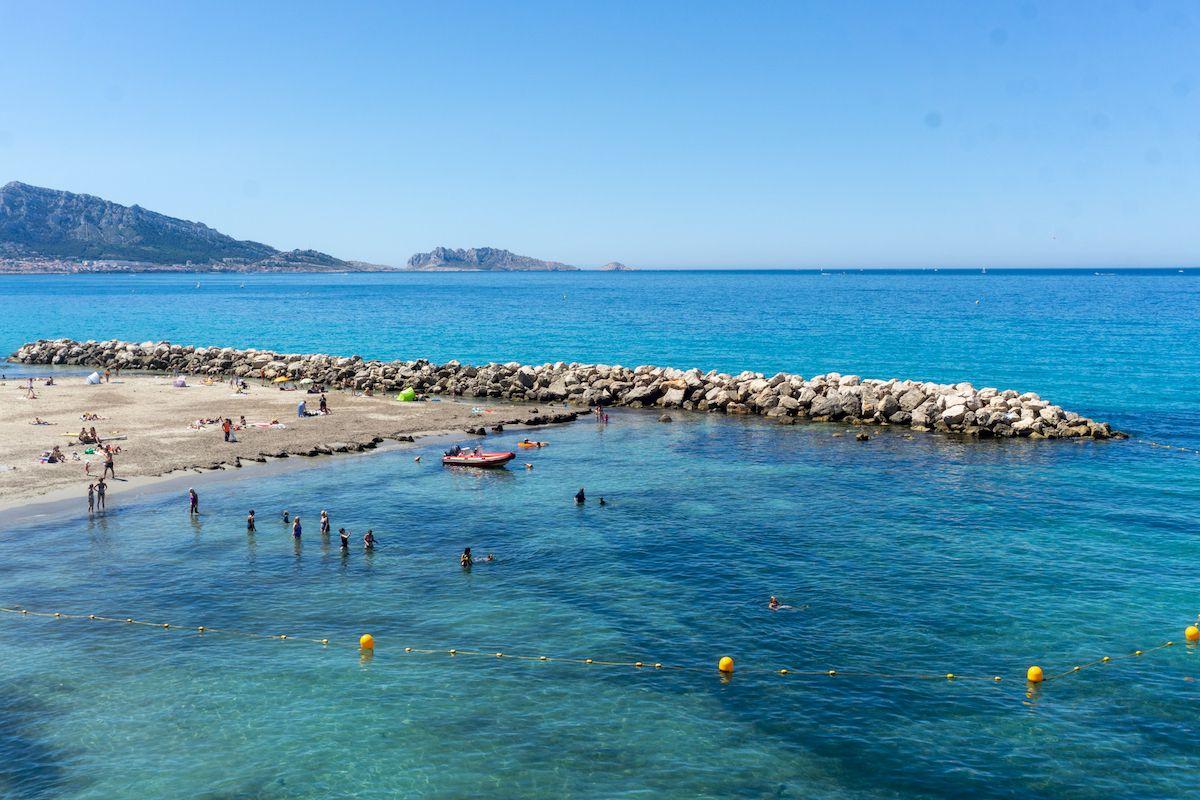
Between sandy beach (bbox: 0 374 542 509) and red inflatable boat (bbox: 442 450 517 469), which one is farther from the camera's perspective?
red inflatable boat (bbox: 442 450 517 469)

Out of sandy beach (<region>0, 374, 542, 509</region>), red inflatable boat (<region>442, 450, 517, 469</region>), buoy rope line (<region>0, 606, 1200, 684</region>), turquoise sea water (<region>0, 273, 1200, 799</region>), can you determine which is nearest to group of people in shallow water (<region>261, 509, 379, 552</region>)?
turquoise sea water (<region>0, 273, 1200, 799</region>)

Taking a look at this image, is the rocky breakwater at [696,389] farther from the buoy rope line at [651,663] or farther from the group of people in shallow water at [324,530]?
the group of people in shallow water at [324,530]

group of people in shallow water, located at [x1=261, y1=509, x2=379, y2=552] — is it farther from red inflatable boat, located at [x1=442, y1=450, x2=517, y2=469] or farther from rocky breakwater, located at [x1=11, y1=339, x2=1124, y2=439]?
rocky breakwater, located at [x1=11, y1=339, x2=1124, y2=439]

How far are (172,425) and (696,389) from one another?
43.6 metres

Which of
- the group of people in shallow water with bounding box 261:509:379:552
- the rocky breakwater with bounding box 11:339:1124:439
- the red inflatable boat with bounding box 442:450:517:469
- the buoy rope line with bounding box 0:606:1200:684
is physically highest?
the rocky breakwater with bounding box 11:339:1124:439

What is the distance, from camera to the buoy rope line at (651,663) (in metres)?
29.1

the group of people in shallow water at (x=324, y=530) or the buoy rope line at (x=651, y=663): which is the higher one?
the group of people in shallow water at (x=324, y=530)

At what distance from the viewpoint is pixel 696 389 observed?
8006 cm

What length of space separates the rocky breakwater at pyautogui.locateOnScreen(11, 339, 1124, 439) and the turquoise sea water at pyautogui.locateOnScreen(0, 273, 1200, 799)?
17.6 feet

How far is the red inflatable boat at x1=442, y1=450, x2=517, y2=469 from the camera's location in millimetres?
57094

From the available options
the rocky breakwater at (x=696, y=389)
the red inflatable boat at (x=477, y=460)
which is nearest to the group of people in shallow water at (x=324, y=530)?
the red inflatable boat at (x=477, y=460)

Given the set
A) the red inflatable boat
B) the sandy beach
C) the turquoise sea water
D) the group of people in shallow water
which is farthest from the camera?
the red inflatable boat

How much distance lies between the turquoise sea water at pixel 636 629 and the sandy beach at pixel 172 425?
6255mm

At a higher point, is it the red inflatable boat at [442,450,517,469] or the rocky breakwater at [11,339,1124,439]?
the rocky breakwater at [11,339,1124,439]
